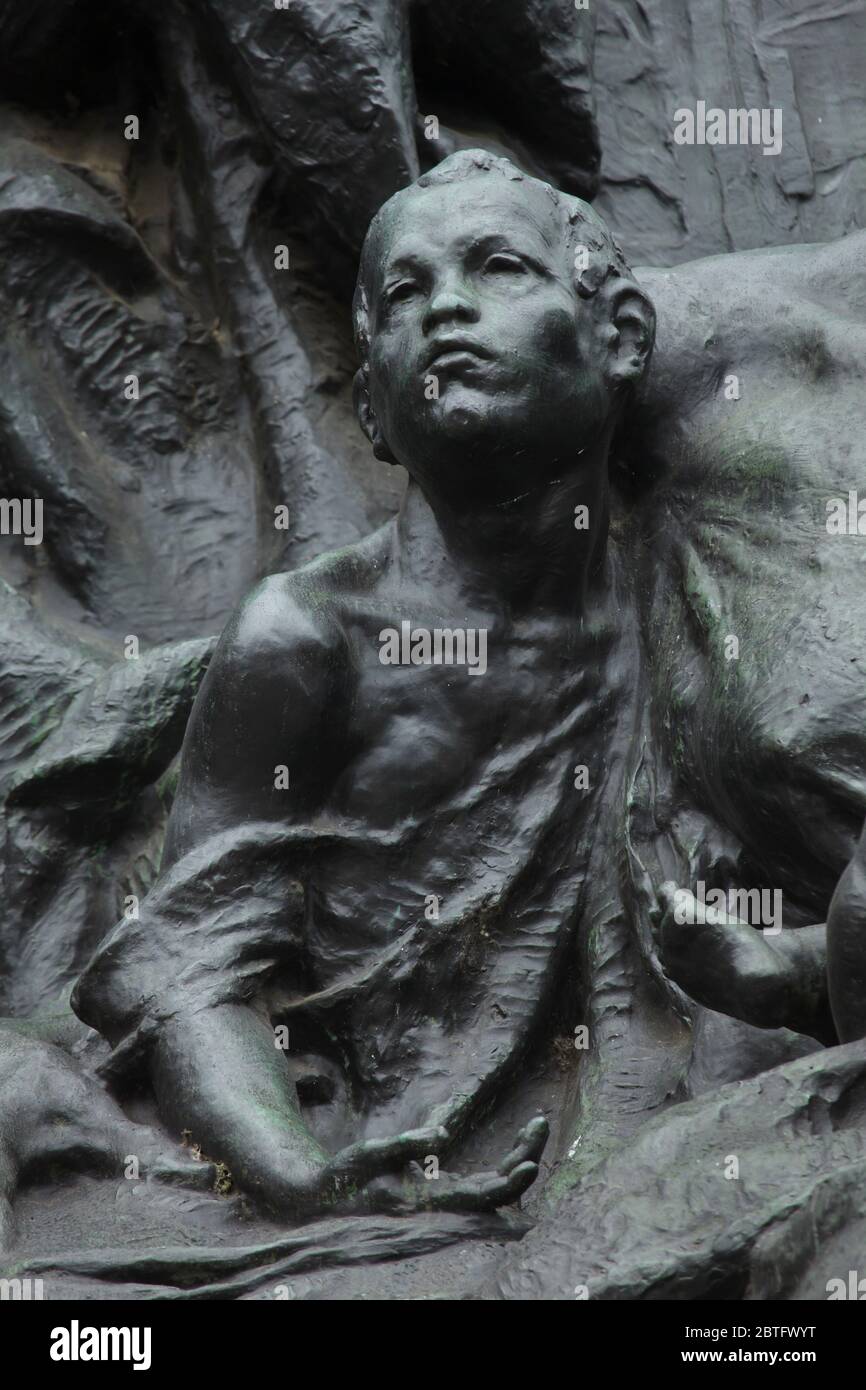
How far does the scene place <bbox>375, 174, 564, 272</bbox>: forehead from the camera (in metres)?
4.42

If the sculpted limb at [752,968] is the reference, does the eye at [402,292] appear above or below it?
above

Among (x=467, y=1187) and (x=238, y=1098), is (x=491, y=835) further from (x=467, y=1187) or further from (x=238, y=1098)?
(x=467, y=1187)

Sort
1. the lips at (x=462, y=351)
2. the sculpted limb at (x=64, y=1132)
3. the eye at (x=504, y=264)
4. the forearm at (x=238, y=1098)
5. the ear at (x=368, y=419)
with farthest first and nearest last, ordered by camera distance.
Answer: the ear at (x=368, y=419) < the eye at (x=504, y=264) < the lips at (x=462, y=351) < the sculpted limb at (x=64, y=1132) < the forearm at (x=238, y=1098)

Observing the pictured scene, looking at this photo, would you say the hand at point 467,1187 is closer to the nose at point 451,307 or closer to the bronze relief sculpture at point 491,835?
the bronze relief sculpture at point 491,835

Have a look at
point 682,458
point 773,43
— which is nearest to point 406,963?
point 682,458

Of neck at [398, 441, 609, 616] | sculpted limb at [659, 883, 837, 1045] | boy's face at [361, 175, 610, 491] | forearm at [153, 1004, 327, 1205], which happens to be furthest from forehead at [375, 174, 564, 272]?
forearm at [153, 1004, 327, 1205]

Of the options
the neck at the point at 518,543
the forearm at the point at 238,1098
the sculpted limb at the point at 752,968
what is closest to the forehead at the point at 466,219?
the neck at the point at 518,543

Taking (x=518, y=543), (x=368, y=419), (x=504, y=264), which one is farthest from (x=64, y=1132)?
(x=504, y=264)

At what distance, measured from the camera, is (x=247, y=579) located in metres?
5.54

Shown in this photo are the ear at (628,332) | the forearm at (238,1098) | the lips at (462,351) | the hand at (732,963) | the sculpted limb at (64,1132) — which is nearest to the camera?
the hand at (732,963)

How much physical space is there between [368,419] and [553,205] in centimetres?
52

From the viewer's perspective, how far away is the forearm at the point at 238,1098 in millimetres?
3990

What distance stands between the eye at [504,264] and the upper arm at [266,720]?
67cm

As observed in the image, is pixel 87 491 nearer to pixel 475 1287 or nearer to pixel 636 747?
pixel 636 747
